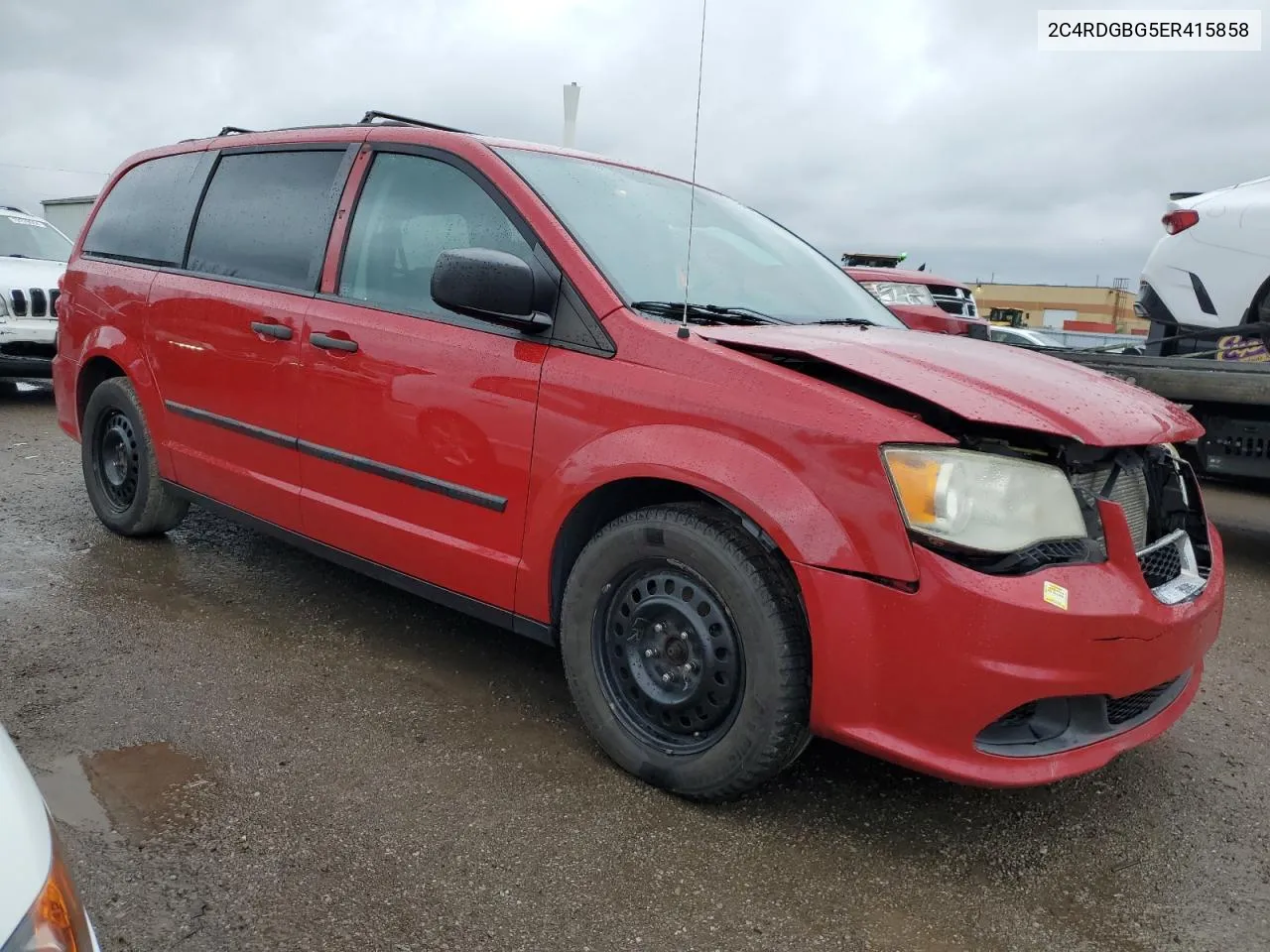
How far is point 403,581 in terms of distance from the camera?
3205 mm

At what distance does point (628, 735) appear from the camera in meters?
2.63

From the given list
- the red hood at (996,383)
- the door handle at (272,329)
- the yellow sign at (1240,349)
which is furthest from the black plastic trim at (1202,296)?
the door handle at (272,329)

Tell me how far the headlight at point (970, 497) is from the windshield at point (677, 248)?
0.97 m

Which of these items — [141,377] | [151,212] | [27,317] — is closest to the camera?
[141,377]

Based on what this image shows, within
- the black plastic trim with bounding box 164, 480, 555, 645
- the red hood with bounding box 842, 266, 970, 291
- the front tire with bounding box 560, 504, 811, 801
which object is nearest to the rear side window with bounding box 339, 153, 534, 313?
the black plastic trim with bounding box 164, 480, 555, 645

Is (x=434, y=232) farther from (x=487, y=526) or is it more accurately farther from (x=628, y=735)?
(x=628, y=735)

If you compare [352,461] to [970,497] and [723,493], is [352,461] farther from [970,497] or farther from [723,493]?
[970,497]

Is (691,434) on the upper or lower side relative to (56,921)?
upper

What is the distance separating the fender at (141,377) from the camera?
161 inches

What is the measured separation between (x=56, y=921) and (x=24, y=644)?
8.69 ft

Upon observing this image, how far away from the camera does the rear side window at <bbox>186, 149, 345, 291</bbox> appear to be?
11.3 feet

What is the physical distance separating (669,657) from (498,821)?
0.58 meters

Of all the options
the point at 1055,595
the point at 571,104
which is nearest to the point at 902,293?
the point at 571,104

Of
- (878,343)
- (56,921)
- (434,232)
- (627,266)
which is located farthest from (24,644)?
(878,343)
